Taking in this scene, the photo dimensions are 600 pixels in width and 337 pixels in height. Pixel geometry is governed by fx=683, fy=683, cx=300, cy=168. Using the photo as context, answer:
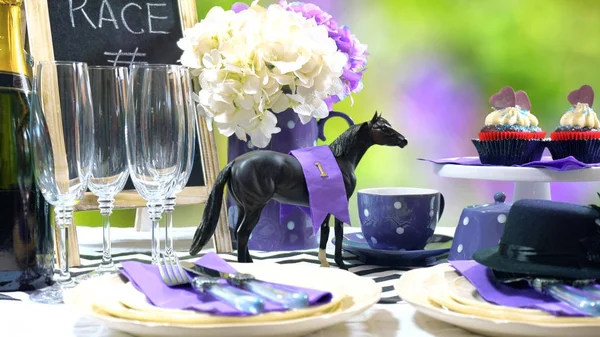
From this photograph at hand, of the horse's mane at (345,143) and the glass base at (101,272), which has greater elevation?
the horse's mane at (345,143)

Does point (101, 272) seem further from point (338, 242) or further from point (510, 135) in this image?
point (510, 135)

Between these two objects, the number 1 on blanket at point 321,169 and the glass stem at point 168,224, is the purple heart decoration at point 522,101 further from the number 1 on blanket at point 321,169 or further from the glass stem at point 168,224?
the glass stem at point 168,224

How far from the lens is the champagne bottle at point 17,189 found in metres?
Answer: 0.88

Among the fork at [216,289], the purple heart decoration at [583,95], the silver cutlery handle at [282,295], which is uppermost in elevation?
the purple heart decoration at [583,95]

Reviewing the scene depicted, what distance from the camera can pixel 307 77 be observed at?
3.41 ft

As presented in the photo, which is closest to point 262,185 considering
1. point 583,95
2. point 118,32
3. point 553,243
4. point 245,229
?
point 245,229

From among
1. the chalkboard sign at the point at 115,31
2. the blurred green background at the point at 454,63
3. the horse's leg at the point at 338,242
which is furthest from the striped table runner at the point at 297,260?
the blurred green background at the point at 454,63

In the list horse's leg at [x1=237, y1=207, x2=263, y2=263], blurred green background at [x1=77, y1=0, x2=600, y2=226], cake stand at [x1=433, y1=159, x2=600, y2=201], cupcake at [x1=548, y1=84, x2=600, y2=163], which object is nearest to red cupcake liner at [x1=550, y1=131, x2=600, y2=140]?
cupcake at [x1=548, y1=84, x2=600, y2=163]

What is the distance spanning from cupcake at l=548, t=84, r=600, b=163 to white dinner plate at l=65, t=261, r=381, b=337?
0.95m

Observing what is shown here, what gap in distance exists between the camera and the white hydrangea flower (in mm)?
1024

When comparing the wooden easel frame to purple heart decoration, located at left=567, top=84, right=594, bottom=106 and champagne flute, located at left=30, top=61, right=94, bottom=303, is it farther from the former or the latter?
purple heart decoration, located at left=567, top=84, right=594, bottom=106

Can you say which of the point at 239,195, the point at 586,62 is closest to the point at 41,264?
the point at 239,195

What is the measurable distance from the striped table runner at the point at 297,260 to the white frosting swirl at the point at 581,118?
28.1 inches

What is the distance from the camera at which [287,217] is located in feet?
3.87
